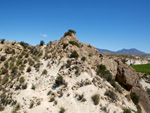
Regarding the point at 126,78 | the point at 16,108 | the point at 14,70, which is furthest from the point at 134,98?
the point at 14,70

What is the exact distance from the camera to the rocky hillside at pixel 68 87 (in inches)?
357

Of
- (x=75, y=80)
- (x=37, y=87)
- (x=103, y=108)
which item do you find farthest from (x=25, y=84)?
(x=103, y=108)

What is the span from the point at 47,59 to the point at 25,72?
3.57 meters

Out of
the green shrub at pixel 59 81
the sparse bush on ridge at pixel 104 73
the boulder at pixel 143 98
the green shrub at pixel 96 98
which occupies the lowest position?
the boulder at pixel 143 98

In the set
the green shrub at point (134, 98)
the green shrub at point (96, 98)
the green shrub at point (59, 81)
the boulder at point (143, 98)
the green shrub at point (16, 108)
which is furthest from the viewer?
the boulder at point (143, 98)

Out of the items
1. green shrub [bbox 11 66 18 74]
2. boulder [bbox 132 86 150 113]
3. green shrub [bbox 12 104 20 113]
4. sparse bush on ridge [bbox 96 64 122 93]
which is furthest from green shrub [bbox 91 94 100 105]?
green shrub [bbox 11 66 18 74]

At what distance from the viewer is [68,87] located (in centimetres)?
1062

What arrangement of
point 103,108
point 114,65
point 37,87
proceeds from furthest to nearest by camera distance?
point 114,65 < point 37,87 < point 103,108

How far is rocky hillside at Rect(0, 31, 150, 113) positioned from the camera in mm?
9070

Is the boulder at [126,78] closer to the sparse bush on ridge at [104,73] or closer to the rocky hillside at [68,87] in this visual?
the rocky hillside at [68,87]

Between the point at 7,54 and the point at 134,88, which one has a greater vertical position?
the point at 7,54

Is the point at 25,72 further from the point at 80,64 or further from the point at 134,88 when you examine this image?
the point at 134,88

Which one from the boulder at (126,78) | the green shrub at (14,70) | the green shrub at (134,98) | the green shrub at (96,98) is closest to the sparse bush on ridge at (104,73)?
the boulder at (126,78)

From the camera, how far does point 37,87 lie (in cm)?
1232
